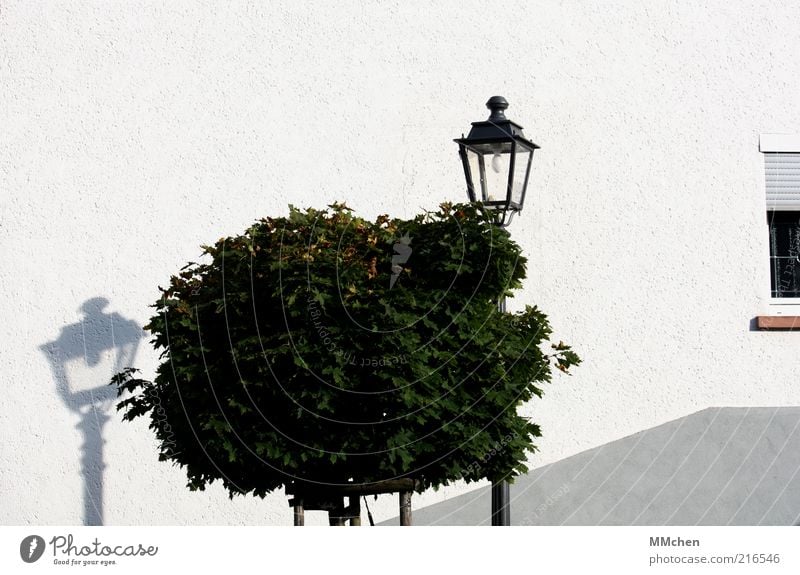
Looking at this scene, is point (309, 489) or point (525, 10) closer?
point (309, 489)

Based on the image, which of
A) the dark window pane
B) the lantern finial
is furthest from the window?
the lantern finial

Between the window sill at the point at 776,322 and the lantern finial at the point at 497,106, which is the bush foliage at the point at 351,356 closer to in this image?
the lantern finial at the point at 497,106

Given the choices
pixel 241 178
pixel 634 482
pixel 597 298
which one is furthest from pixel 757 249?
pixel 241 178

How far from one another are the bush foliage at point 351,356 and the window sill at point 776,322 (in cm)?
326

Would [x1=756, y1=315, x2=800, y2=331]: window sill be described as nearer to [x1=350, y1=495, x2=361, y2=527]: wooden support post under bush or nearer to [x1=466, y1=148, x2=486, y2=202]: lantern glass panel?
[x1=466, y1=148, x2=486, y2=202]: lantern glass panel

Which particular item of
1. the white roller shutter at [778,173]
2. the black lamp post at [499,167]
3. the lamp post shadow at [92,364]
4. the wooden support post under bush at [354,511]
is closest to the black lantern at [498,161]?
the black lamp post at [499,167]

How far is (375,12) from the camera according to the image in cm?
839

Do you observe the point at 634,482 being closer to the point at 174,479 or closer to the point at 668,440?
the point at 668,440

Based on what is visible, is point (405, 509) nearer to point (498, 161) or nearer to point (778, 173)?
point (498, 161)

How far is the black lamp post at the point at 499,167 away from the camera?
224 inches

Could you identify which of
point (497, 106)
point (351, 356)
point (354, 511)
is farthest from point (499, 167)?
point (354, 511)

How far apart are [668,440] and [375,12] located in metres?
4.14

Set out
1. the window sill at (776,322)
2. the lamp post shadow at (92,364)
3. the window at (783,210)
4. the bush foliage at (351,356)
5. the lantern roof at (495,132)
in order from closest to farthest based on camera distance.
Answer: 1. the bush foliage at (351,356)
2. the lantern roof at (495,132)
3. the window sill at (776,322)
4. the lamp post shadow at (92,364)
5. the window at (783,210)

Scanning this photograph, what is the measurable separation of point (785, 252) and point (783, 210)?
344 mm
